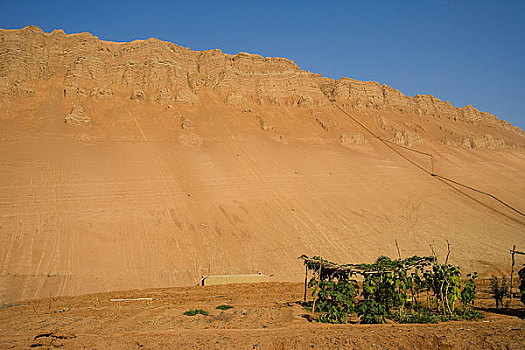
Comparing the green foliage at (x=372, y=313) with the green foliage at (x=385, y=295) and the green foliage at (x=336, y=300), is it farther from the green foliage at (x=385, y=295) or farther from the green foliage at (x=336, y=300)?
the green foliage at (x=336, y=300)

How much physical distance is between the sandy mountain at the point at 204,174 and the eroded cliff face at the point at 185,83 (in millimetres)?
152

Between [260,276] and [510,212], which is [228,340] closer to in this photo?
[260,276]

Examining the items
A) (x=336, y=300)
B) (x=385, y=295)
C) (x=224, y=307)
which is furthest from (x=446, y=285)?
(x=224, y=307)

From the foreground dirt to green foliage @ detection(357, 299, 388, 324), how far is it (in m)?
0.51

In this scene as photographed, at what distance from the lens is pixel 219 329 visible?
820 cm

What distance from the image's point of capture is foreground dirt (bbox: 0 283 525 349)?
6.84m

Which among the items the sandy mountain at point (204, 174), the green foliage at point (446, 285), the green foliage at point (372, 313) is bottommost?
the green foliage at point (372, 313)

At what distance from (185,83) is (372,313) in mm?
29526

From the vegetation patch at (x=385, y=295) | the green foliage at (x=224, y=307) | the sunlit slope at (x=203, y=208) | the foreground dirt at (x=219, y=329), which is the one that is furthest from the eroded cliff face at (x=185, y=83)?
the vegetation patch at (x=385, y=295)

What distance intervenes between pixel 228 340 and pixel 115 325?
329 cm

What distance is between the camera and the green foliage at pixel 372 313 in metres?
8.73

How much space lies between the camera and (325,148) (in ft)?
107

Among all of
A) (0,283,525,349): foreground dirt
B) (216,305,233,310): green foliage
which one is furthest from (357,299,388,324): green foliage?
(216,305,233,310): green foliage

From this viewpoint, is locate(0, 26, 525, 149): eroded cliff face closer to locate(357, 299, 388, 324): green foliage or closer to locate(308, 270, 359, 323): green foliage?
locate(308, 270, 359, 323): green foliage
